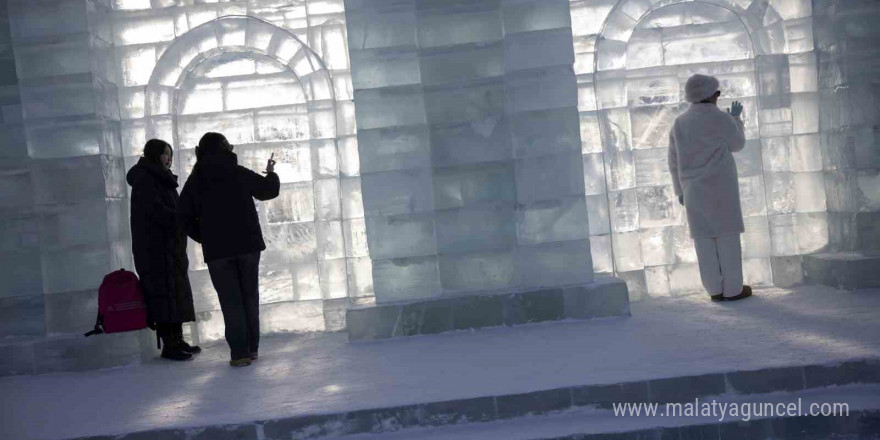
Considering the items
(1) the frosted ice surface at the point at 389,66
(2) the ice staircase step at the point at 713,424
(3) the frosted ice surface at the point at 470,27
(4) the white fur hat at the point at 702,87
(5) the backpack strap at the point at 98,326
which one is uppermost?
(3) the frosted ice surface at the point at 470,27

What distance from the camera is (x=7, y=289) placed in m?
6.34

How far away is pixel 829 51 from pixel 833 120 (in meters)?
0.58

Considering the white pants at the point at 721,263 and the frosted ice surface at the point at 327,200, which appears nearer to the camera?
the white pants at the point at 721,263

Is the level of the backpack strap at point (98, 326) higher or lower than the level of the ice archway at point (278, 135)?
lower

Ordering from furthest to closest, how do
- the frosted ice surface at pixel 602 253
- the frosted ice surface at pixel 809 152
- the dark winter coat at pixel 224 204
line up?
the frosted ice surface at pixel 809 152 → the frosted ice surface at pixel 602 253 → the dark winter coat at pixel 224 204

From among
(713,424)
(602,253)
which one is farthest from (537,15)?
(713,424)

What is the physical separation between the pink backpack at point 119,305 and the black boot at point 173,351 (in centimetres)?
30

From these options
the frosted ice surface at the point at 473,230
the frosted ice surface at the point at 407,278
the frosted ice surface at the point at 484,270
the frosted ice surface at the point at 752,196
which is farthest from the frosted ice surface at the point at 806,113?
the frosted ice surface at the point at 407,278

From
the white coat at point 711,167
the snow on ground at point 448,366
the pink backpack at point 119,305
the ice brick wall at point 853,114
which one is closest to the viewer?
the snow on ground at point 448,366

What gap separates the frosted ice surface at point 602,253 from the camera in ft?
22.5

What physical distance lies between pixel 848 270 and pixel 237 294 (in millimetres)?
4628

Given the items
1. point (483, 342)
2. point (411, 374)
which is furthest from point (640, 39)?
point (411, 374)

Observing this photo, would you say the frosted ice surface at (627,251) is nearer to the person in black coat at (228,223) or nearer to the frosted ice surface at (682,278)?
the frosted ice surface at (682,278)

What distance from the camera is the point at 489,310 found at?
6016 mm
